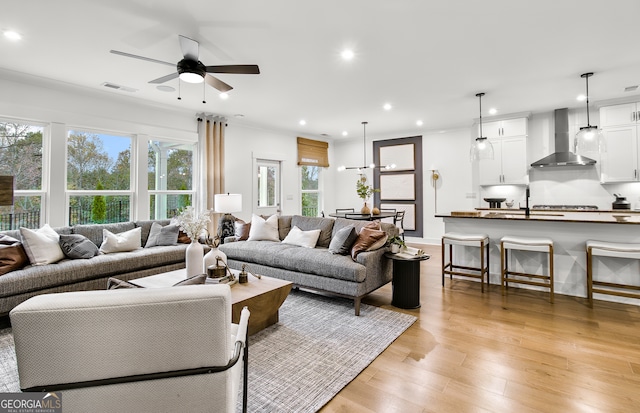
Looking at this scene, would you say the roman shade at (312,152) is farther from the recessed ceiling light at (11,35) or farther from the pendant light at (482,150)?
the recessed ceiling light at (11,35)

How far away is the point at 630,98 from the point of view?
4.92 m

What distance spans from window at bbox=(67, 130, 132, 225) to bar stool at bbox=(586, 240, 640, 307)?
6.30 metres

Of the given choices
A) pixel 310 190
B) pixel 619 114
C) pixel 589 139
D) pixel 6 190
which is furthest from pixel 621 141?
pixel 6 190

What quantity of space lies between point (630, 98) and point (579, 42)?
2919 millimetres

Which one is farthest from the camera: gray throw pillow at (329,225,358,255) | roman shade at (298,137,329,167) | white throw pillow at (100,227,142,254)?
roman shade at (298,137,329,167)

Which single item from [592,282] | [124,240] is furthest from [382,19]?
[124,240]

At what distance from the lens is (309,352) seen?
248 centimetres

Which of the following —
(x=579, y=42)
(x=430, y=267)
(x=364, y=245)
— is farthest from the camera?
(x=430, y=267)

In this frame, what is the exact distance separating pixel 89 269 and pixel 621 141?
25.2ft

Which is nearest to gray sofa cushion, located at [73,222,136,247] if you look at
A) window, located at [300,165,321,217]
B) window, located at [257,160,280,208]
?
window, located at [257,160,280,208]

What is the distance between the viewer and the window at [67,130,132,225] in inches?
179

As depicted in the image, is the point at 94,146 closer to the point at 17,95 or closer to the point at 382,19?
the point at 17,95

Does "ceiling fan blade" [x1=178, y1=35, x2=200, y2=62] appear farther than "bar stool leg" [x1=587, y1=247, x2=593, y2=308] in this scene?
No

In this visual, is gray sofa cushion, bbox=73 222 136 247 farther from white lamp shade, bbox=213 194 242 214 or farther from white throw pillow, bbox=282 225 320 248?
white throw pillow, bbox=282 225 320 248
